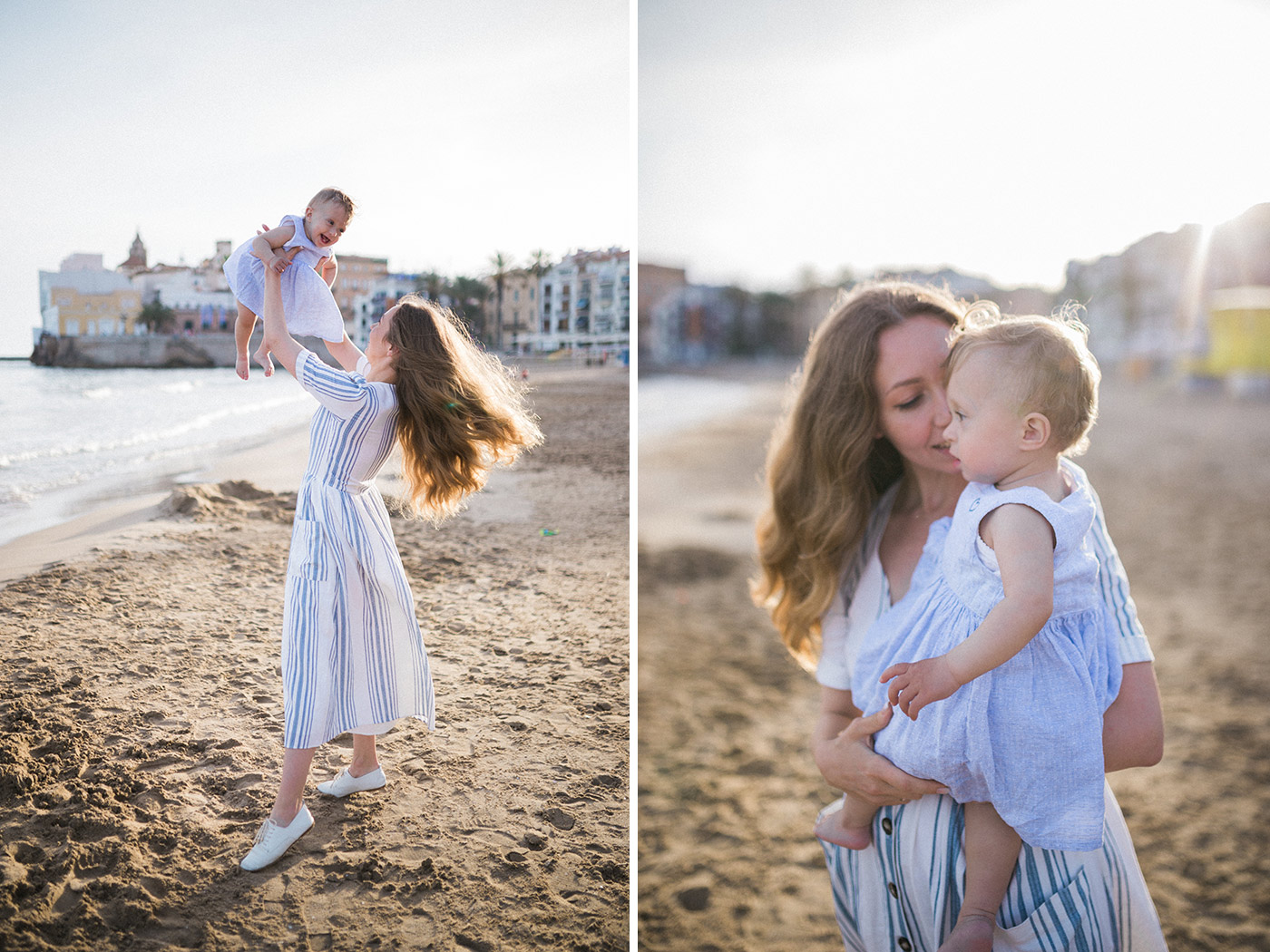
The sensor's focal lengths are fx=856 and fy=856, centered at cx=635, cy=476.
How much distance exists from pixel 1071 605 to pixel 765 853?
1999 mm

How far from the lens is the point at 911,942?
1469 millimetres

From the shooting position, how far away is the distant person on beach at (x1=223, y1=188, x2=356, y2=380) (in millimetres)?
1686

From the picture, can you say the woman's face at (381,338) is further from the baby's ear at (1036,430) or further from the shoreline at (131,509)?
the baby's ear at (1036,430)

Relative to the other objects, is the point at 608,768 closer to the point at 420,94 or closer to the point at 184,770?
the point at 184,770

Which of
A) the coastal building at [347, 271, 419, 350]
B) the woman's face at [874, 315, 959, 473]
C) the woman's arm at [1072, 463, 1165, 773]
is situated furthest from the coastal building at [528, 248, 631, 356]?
the woman's arm at [1072, 463, 1165, 773]

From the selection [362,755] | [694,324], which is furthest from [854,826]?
[694,324]

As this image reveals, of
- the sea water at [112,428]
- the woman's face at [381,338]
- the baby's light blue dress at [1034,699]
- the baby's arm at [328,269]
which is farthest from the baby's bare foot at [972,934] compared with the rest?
the sea water at [112,428]

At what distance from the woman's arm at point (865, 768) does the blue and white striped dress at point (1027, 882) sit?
5 centimetres

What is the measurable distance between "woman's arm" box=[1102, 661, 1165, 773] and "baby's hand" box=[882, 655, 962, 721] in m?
0.29

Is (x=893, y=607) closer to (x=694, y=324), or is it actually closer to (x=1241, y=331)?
(x=694, y=324)

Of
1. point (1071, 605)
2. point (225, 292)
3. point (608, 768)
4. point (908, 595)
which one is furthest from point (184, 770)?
point (1071, 605)

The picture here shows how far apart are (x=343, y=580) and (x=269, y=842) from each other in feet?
1.93

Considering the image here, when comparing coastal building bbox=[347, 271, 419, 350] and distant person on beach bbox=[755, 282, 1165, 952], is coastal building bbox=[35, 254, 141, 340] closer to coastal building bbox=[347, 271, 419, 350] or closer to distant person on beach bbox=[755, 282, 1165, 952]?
coastal building bbox=[347, 271, 419, 350]

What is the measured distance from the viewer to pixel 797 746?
375cm
